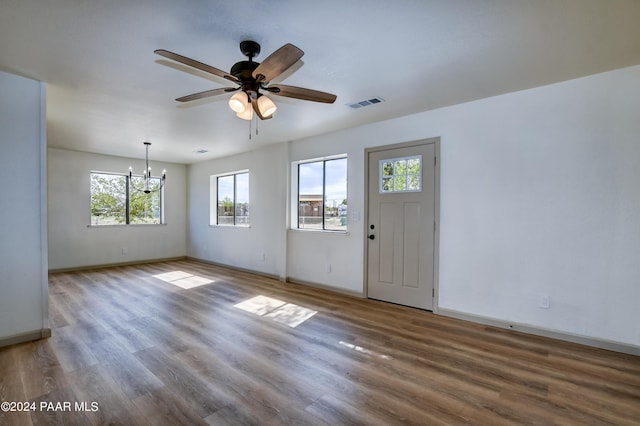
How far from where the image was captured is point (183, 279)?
5.66 metres

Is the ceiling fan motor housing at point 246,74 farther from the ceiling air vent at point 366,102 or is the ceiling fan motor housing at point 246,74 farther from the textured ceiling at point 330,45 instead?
the ceiling air vent at point 366,102

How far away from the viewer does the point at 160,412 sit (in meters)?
1.92

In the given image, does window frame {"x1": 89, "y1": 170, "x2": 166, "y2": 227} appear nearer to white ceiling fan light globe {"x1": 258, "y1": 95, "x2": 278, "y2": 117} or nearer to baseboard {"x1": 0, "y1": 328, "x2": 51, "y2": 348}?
baseboard {"x1": 0, "y1": 328, "x2": 51, "y2": 348}

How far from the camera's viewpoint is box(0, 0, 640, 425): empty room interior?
6.60 ft

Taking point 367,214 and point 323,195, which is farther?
point 323,195

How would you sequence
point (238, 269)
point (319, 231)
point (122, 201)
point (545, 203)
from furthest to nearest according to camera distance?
1. point (122, 201)
2. point (238, 269)
3. point (319, 231)
4. point (545, 203)

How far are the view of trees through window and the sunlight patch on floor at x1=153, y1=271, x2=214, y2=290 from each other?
153 centimetres

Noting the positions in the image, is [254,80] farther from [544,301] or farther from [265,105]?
[544,301]

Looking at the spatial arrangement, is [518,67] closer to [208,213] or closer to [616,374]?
[616,374]

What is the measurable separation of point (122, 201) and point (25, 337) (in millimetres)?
4673

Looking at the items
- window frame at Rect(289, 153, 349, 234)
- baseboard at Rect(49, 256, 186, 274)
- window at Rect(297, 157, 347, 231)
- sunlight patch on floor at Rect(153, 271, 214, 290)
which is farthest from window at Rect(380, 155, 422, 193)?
baseboard at Rect(49, 256, 186, 274)

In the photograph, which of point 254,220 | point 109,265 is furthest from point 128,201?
point 254,220

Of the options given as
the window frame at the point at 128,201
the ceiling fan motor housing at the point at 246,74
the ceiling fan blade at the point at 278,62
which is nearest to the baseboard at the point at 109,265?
the window frame at the point at 128,201

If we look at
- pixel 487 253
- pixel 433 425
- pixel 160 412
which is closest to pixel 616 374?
pixel 487 253
